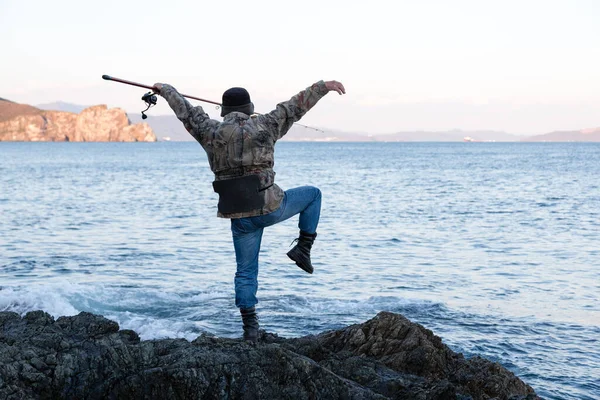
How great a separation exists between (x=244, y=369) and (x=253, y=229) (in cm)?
188

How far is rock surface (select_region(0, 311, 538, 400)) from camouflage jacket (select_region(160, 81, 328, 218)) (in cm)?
156

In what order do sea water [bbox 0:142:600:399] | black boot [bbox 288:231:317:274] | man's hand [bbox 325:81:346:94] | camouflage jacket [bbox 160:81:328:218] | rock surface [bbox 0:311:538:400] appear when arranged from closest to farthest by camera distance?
1. rock surface [bbox 0:311:538:400]
2. camouflage jacket [bbox 160:81:328:218]
3. man's hand [bbox 325:81:346:94]
4. black boot [bbox 288:231:317:274]
5. sea water [bbox 0:142:600:399]

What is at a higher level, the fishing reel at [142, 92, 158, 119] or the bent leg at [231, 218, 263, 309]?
the fishing reel at [142, 92, 158, 119]

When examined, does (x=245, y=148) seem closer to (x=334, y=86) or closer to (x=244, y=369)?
(x=334, y=86)

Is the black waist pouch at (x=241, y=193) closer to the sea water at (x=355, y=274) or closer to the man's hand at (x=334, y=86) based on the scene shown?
the man's hand at (x=334, y=86)

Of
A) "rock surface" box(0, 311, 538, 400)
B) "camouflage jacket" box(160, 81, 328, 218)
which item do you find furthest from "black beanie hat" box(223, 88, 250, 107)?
"rock surface" box(0, 311, 538, 400)

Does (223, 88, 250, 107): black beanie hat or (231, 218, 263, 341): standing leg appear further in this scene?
(231, 218, 263, 341): standing leg

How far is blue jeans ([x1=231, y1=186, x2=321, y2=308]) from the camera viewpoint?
770 cm

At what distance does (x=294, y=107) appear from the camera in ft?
24.6

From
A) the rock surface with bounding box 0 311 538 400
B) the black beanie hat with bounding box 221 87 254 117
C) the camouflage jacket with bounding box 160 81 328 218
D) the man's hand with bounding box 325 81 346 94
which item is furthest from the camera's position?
the black beanie hat with bounding box 221 87 254 117

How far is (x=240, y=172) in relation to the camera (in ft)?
24.4

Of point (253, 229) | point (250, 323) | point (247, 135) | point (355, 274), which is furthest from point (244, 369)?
point (355, 274)

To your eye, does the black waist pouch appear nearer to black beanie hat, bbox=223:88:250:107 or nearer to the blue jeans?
the blue jeans

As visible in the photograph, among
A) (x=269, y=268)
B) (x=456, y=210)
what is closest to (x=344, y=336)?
(x=269, y=268)
